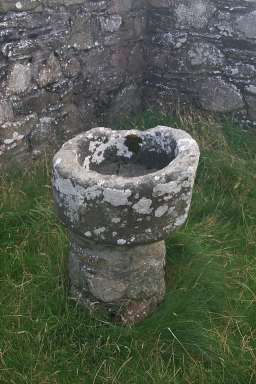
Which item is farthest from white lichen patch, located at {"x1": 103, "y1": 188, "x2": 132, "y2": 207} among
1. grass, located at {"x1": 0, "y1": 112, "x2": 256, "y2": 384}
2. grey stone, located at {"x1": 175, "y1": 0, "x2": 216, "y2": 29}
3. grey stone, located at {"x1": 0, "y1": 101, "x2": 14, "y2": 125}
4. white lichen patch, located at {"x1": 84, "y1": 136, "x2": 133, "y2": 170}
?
grey stone, located at {"x1": 175, "y1": 0, "x2": 216, "y2": 29}

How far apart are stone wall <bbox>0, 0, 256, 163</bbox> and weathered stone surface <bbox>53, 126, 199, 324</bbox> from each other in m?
1.17

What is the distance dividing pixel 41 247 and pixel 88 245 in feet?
1.84

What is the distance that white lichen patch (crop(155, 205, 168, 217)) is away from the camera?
230 centimetres

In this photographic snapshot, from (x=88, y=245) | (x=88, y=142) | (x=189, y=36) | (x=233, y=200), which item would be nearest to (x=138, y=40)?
(x=189, y=36)

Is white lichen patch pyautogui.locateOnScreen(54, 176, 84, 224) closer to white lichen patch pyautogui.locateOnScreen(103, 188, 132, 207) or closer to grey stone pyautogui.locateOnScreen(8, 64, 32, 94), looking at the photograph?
white lichen patch pyautogui.locateOnScreen(103, 188, 132, 207)

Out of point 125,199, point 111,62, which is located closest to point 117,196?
point 125,199

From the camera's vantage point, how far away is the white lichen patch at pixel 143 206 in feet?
7.39

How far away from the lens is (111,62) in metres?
4.45

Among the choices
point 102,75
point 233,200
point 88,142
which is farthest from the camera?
point 102,75

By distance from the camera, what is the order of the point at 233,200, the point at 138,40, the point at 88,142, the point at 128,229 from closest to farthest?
the point at 128,229 < the point at 88,142 < the point at 233,200 < the point at 138,40

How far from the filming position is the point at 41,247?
118 inches

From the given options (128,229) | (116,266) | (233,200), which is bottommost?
(233,200)

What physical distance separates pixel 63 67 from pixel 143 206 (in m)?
2.05

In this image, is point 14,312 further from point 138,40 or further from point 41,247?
point 138,40
